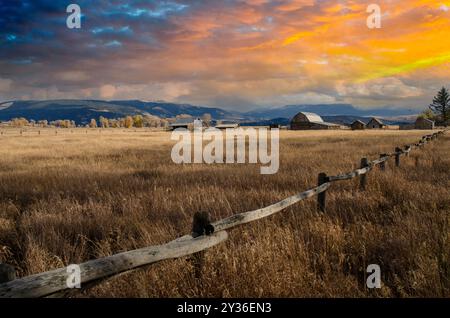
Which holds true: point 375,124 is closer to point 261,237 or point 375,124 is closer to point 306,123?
point 306,123

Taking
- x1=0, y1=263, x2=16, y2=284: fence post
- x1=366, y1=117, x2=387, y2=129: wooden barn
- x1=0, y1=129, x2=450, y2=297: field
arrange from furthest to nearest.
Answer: x1=366, y1=117, x2=387, y2=129: wooden barn < x1=0, y1=129, x2=450, y2=297: field < x1=0, y1=263, x2=16, y2=284: fence post

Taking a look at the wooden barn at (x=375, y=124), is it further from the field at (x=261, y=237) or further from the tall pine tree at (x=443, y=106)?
the field at (x=261, y=237)

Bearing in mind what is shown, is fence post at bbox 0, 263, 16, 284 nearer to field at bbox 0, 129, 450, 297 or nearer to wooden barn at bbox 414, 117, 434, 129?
field at bbox 0, 129, 450, 297

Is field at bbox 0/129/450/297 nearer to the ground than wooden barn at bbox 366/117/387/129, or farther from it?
nearer to the ground

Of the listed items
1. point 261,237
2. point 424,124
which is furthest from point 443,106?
point 261,237

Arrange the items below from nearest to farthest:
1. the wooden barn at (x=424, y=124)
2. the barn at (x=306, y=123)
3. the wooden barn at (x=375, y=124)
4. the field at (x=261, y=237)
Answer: the field at (x=261, y=237), the wooden barn at (x=424, y=124), the barn at (x=306, y=123), the wooden barn at (x=375, y=124)

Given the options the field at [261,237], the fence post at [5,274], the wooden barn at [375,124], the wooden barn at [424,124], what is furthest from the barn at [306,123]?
the fence post at [5,274]

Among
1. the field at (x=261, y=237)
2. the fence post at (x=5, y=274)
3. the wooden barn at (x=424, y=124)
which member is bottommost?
the field at (x=261, y=237)

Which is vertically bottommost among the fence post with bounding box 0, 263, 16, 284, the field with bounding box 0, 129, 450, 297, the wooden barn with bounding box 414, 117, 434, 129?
the field with bounding box 0, 129, 450, 297

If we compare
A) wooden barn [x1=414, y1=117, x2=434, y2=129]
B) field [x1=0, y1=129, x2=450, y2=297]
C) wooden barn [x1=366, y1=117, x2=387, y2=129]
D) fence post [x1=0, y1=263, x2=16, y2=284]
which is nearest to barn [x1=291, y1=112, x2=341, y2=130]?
wooden barn [x1=366, y1=117, x2=387, y2=129]

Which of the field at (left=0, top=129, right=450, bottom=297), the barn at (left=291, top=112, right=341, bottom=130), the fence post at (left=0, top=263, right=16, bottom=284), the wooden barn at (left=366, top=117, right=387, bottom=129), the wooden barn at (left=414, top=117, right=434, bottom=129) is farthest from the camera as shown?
the wooden barn at (left=366, top=117, right=387, bottom=129)

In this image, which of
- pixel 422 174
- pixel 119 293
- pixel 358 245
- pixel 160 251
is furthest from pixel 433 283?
pixel 422 174
